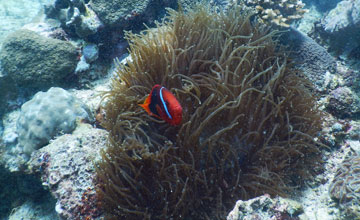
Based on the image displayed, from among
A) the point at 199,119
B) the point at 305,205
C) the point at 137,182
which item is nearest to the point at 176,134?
the point at 199,119

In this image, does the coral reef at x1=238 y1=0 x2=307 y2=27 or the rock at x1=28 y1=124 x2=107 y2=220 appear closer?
the rock at x1=28 y1=124 x2=107 y2=220

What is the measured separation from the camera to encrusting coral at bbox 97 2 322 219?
7.70ft

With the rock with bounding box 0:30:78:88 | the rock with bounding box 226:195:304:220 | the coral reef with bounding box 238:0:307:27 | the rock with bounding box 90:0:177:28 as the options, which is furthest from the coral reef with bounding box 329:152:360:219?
the rock with bounding box 0:30:78:88

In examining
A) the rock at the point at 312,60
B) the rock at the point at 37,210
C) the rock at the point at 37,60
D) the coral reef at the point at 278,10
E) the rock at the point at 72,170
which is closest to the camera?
the rock at the point at 72,170

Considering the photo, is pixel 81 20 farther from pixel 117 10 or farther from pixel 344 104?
pixel 344 104

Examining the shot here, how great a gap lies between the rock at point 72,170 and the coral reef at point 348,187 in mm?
2329

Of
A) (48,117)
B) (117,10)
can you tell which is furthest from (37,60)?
(117,10)

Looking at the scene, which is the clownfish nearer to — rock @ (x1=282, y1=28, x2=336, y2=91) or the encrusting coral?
the encrusting coral

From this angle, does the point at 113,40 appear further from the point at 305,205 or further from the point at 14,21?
the point at 14,21

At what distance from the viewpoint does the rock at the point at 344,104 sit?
3287 mm

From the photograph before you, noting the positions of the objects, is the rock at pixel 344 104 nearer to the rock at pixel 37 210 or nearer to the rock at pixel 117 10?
the rock at pixel 117 10

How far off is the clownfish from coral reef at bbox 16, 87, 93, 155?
161 centimetres

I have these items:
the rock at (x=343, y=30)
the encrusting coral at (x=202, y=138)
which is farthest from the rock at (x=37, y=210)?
the rock at (x=343, y=30)

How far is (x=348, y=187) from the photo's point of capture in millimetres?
2373
